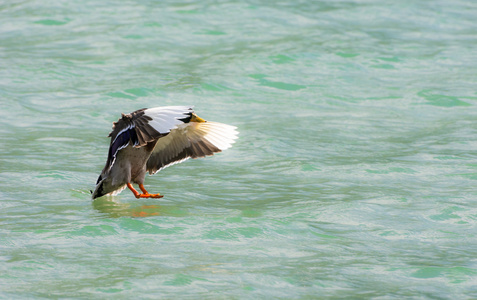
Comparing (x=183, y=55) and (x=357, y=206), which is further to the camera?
(x=183, y=55)

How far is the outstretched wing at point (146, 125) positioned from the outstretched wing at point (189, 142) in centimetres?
108

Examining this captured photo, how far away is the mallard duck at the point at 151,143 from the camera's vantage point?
7551 mm

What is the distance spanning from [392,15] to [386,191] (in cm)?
974

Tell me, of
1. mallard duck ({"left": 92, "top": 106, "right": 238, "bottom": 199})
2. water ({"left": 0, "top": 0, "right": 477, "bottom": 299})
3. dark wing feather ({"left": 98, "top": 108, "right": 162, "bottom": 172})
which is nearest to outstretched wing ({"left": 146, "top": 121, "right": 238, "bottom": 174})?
mallard duck ({"left": 92, "top": 106, "right": 238, "bottom": 199})

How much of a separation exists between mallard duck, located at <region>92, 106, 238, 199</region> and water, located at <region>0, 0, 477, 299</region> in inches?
12.6

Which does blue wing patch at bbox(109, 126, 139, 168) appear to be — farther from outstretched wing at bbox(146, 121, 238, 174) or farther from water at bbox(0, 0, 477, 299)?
outstretched wing at bbox(146, 121, 238, 174)

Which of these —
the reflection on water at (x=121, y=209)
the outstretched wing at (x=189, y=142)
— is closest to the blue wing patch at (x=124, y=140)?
the reflection on water at (x=121, y=209)

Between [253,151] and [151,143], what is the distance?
2.88m

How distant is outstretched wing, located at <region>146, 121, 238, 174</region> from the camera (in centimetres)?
880

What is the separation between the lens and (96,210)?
8.23m

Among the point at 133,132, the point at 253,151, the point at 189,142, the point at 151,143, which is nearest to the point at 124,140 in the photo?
the point at 133,132

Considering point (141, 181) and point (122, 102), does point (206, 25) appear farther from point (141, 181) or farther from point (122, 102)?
point (141, 181)

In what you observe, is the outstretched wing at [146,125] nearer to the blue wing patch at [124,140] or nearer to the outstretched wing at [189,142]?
the blue wing patch at [124,140]

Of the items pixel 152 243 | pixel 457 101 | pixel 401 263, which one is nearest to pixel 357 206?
pixel 401 263
